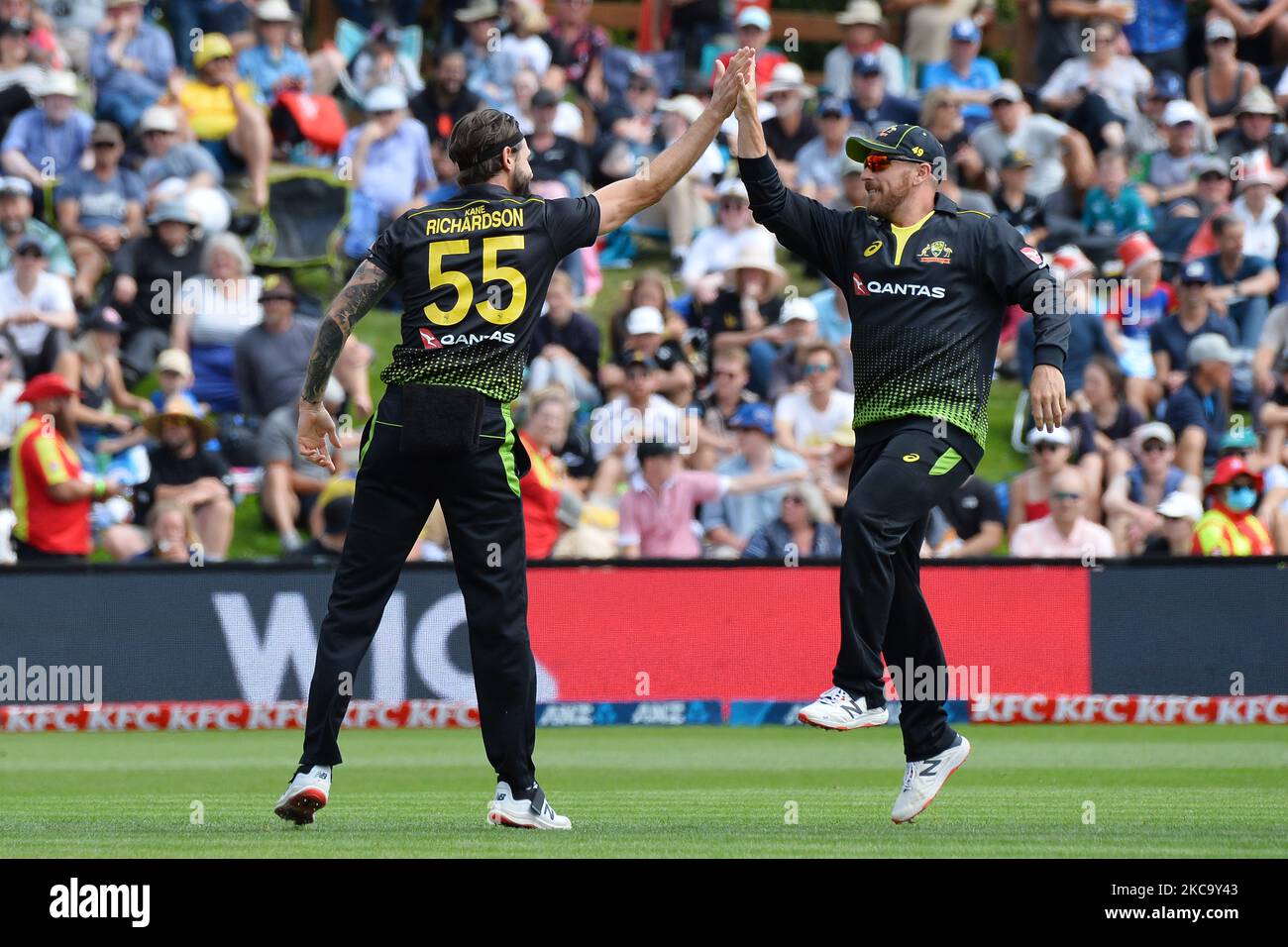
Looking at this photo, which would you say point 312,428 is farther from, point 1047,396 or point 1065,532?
point 1065,532

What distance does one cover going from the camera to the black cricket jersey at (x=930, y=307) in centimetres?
804

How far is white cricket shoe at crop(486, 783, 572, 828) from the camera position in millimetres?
7629

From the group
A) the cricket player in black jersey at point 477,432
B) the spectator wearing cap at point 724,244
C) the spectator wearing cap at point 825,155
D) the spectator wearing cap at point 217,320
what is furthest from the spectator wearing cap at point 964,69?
the cricket player in black jersey at point 477,432

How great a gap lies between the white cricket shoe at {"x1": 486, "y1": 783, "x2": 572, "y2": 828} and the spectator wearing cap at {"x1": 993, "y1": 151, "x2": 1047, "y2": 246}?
12.7m

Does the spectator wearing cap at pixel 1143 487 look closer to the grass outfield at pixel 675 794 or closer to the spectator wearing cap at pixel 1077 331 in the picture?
the spectator wearing cap at pixel 1077 331

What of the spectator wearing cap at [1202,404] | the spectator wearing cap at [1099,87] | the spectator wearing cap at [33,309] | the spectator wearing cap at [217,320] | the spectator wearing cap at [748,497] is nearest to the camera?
the spectator wearing cap at [748,497]

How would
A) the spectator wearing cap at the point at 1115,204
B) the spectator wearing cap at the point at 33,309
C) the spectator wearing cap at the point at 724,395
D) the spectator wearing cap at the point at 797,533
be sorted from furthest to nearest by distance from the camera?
the spectator wearing cap at the point at 1115,204 → the spectator wearing cap at the point at 33,309 → the spectator wearing cap at the point at 724,395 → the spectator wearing cap at the point at 797,533

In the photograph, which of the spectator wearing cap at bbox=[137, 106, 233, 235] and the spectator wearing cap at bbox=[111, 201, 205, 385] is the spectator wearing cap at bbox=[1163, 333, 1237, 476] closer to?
the spectator wearing cap at bbox=[111, 201, 205, 385]

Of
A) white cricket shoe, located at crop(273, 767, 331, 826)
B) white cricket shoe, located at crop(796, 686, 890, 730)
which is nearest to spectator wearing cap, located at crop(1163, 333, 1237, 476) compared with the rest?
white cricket shoe, located at crop(796, 686, 890, 730)

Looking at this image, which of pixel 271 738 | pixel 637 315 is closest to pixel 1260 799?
pixel 271 738

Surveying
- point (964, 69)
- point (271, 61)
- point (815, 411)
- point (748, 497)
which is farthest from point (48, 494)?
point (964, 69)

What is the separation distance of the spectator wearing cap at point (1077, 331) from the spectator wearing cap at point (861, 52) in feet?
12.7

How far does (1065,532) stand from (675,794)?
A: 6.63 metres

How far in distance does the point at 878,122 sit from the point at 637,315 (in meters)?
4.51
